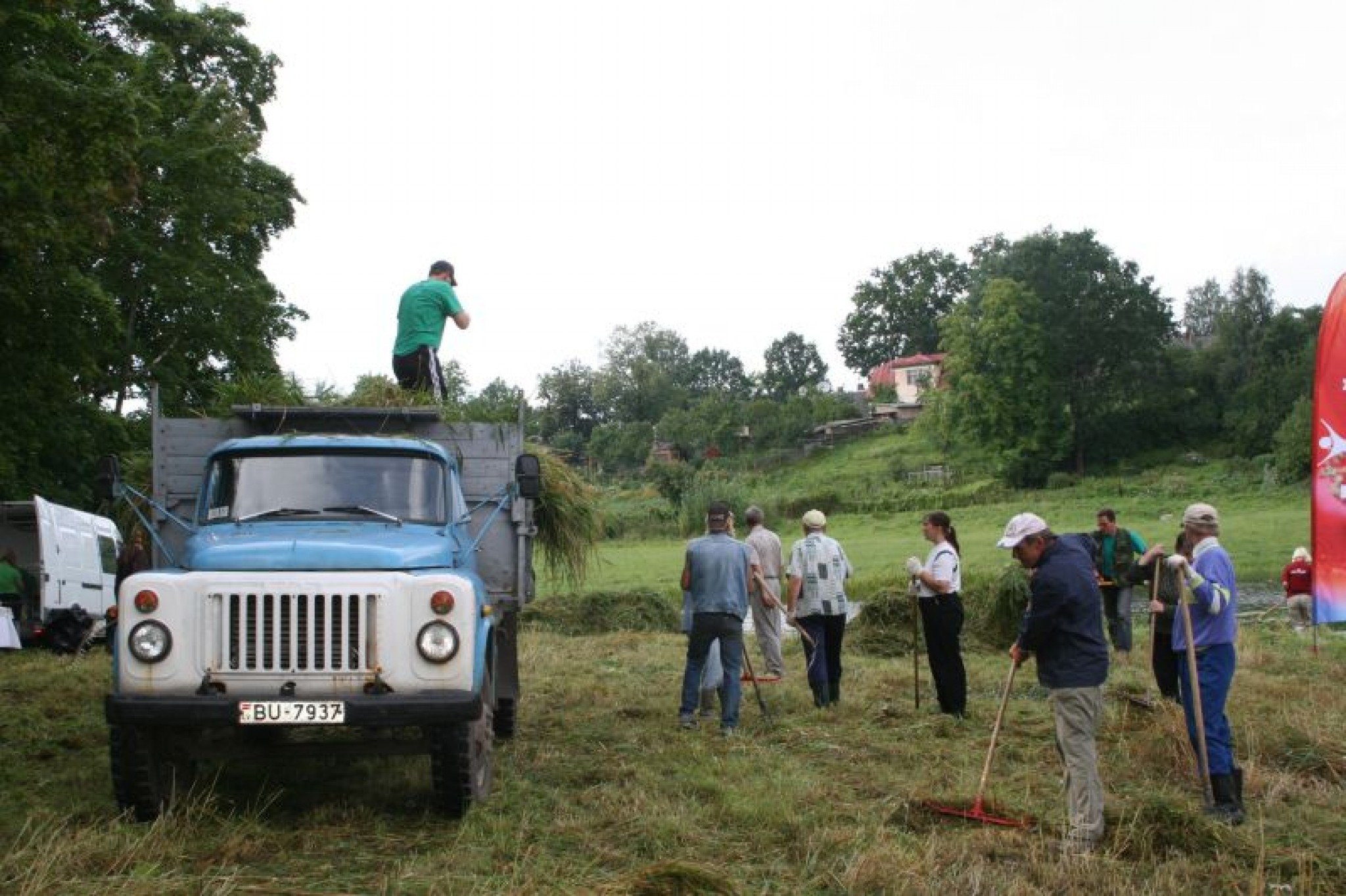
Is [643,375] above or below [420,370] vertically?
above

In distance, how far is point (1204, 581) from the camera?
26.2 ft

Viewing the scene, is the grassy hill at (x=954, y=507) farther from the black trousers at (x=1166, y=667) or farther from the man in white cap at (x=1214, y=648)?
the man in white cap at (x=1214, y=648)

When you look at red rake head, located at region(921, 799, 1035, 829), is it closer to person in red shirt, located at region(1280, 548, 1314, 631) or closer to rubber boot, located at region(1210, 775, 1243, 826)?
rubber boot, located at region(1210, 775, 1243, 826)

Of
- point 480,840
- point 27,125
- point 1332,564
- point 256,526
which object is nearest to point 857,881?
point 480,840

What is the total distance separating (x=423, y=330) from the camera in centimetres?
1148

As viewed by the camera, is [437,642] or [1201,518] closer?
[437,642]

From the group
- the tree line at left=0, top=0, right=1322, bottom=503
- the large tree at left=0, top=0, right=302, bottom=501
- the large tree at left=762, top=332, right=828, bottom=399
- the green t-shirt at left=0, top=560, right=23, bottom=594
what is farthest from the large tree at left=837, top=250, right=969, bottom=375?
the green t-shirt at left=0, top=560, right=23, bottom=594

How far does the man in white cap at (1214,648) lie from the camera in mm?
7828

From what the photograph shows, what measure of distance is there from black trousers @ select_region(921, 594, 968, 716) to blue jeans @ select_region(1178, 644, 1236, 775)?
343 centimetres

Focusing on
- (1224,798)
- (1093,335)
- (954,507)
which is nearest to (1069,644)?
(1224,798)

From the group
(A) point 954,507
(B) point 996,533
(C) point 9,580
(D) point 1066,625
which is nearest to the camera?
(D) point 1066,625

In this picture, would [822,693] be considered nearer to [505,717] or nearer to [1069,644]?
[505,717]

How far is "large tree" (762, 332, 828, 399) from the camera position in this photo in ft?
408

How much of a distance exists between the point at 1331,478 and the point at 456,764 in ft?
30.6
